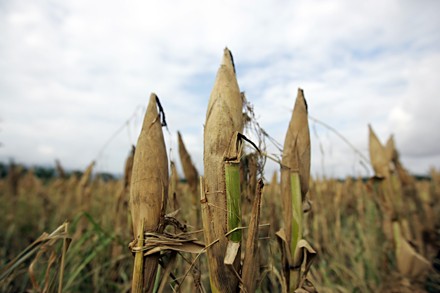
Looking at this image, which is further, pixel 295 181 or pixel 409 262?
pixel 409 262

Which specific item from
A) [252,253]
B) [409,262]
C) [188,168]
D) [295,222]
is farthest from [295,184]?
[409,262]

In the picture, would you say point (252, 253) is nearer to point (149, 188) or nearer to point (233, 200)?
point (233, 200)

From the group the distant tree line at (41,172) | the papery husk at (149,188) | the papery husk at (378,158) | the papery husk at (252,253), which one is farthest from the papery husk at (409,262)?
the distant tree line at (41,172)

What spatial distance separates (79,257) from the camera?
2137 mm

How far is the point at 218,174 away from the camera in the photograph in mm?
721

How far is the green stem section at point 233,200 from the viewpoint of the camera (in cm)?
71

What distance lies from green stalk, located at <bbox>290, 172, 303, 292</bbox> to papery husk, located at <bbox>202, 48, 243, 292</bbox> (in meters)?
0.28

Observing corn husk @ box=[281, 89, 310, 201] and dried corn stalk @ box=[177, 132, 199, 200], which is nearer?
corn husk @ box=[281, 89, 310, 201]

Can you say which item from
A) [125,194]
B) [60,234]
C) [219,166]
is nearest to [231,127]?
[219,166]

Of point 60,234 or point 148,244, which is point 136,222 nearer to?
point 148,244

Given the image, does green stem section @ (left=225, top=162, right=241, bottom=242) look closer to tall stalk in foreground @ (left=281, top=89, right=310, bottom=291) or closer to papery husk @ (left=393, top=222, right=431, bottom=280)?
tall stalk in foreground @ (left=281, top=89, right=310, bottom=291)

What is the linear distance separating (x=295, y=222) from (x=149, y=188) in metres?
0.47

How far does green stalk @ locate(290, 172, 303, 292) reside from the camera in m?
0.92

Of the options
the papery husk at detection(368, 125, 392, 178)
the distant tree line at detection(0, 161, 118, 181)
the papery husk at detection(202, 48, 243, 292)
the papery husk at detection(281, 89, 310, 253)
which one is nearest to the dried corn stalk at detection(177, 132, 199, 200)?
the papery husk at detection(281, 89, 310, 253)
